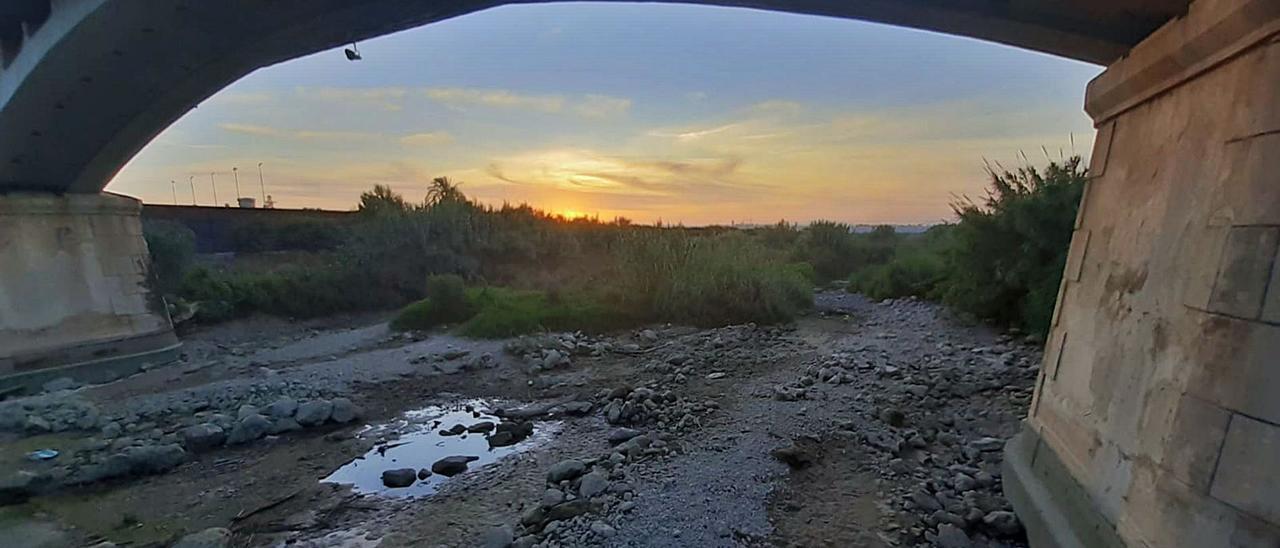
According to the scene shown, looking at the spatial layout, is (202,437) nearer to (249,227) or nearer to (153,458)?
(153,458)

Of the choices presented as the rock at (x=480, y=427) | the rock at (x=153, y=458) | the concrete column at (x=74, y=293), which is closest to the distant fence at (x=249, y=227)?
the concrete column at (x=74, y=293)

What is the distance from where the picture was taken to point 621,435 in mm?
5105

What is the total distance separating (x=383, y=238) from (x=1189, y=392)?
14.8 metres

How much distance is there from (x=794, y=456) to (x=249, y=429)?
498 cm

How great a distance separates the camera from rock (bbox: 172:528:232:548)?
11.6 ft

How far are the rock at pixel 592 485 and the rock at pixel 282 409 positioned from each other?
11.9 feet

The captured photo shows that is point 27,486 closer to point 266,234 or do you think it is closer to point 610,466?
point 610,466

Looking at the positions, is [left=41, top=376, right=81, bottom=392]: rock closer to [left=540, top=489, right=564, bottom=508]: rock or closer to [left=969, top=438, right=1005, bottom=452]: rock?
[left=540, top=489, right=564, bottom=508]: rock

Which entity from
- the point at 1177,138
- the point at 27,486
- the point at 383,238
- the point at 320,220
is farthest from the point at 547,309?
the point at 320,220

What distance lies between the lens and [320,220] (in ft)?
59.9

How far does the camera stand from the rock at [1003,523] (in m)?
3.17

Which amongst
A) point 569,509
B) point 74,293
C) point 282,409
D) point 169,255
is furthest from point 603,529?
point 169,255

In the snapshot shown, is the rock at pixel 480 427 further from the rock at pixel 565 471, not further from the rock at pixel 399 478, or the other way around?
the rock at pixel 565 471

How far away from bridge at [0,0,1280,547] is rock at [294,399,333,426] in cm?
379
